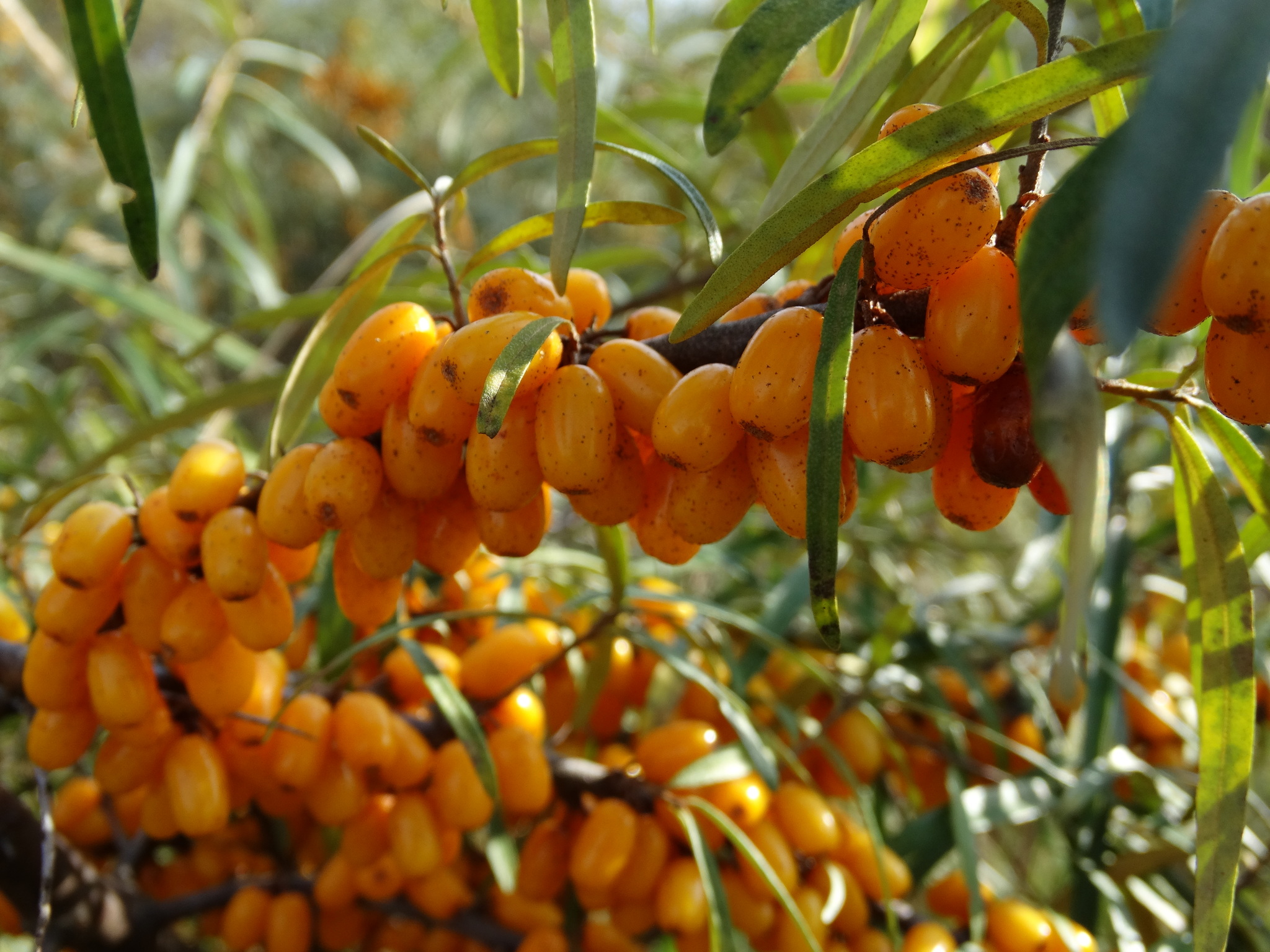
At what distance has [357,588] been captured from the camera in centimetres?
59

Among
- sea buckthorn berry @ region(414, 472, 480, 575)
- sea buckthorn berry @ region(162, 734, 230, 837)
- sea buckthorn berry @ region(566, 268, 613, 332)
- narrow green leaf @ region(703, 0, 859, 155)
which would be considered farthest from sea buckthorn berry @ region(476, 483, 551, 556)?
sea buckthorn berry @ region(162, 734, 230, 837)

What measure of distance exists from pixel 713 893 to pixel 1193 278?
21.1 inches

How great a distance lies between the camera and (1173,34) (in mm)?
226

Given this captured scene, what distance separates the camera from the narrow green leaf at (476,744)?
0.63 metres

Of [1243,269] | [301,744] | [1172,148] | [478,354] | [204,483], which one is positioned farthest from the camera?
[301,744]

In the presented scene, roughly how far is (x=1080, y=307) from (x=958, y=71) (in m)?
0.35

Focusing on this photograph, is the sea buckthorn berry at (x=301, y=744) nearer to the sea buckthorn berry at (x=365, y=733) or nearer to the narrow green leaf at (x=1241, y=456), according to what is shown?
the sea buckthorn berry at (x=365, y=733)

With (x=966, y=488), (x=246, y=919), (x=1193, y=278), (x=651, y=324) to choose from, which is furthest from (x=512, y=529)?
(x=246, y=919)

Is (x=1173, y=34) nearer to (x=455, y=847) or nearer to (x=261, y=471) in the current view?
(x=261, y=471)

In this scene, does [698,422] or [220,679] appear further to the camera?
[220,679]

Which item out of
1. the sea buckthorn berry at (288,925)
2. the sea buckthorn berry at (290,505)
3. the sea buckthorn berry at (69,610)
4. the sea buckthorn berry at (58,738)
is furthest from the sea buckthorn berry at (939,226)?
the sea buckthorn berry at (288,925)

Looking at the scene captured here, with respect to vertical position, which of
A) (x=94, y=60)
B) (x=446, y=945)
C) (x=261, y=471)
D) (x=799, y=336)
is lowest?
(x=446, y=945)

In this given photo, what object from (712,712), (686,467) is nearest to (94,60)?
(686,467)

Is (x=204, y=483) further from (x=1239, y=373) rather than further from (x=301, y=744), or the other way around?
(x=1239, y=373)
